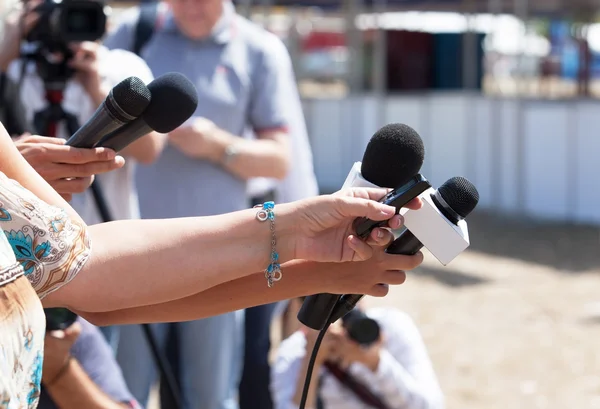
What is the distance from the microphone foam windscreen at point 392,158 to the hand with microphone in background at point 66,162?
49 cm

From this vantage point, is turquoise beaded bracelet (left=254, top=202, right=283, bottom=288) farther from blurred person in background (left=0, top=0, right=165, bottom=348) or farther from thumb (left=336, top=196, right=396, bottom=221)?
blurred person in background (left=0, top=0, right=165, bottom=348)

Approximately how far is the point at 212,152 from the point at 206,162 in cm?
9

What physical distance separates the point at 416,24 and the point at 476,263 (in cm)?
657

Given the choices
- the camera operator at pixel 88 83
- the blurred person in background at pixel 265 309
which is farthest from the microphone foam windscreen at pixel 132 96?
the blurred person in background at pixel 265 309

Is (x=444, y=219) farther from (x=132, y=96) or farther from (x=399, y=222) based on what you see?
(x=132, y=96)

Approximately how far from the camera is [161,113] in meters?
1.68

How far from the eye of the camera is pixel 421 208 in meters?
1.37

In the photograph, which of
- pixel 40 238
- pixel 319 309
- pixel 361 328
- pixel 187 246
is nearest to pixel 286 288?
pixel 319 309

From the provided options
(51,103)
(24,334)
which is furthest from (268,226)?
(51,103)

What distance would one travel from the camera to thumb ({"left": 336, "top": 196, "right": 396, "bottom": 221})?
4.45ft

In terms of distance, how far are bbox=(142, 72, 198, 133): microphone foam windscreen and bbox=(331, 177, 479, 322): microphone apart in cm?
50

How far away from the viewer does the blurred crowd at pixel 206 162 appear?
2797 mm

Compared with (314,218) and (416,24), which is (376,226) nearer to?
(314,218)

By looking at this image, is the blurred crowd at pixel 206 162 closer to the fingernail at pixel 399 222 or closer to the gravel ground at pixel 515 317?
the fingernail at pixel 399 222
